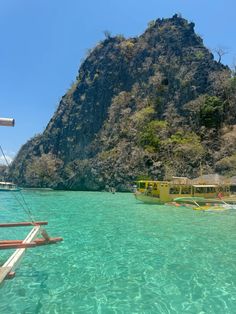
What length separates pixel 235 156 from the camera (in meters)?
57.4

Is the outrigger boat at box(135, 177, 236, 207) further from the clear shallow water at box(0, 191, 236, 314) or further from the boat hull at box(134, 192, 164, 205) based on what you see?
the clear shallow water at box(0, 191, 236, 314)

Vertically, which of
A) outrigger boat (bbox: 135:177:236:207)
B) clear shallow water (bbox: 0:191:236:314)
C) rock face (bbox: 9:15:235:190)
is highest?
rock face (bbox: 9:15:235:190)

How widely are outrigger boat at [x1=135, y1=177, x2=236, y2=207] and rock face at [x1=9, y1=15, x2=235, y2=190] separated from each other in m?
19.1

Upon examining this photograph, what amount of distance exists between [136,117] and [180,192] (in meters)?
44.4

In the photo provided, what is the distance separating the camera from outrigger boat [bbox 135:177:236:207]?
132 feet

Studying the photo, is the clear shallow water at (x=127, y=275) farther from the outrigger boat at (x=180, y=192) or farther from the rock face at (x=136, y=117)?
the rock face at (x=136, y=117)

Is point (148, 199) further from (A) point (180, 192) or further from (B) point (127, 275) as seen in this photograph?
(B) point (127, 275)

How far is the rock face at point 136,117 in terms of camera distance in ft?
235

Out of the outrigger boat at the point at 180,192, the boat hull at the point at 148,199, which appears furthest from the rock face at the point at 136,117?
the boat hull at the point at 148,199

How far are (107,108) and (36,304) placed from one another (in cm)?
9231

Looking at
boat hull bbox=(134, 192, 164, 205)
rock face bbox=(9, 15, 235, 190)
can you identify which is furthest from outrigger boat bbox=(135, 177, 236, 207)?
rock face bbox=(9, 15, 235, 190)

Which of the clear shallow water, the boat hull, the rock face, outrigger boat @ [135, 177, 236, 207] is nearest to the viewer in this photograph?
the clear shallow water

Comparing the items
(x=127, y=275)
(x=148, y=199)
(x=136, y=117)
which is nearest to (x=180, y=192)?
(x=148, y=199)

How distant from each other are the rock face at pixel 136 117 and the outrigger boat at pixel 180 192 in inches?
752
